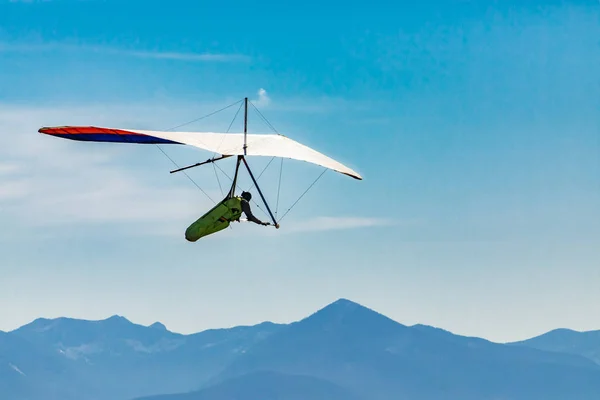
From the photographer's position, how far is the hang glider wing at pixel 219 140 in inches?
1898

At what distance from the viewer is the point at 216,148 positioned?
50094mm

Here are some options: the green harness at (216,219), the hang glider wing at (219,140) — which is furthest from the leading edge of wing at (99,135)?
the green harness at (216,219)

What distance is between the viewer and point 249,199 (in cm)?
5050

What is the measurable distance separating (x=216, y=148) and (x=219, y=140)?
4.40m

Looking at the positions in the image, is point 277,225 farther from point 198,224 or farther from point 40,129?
point 40,129

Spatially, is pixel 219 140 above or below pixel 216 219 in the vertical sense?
above

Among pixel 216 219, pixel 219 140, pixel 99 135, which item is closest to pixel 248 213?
pixel 216 219

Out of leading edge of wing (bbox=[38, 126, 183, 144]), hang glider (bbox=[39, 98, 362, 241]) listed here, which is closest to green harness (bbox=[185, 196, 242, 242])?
hang glider (bbox=[39, 98, 362, 241])

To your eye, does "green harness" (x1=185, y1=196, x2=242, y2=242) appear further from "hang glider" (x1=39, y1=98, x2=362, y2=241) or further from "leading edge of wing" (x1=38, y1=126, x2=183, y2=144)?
"leading edge of wing" (x1=38, y1=126, x2=183, y2=144)

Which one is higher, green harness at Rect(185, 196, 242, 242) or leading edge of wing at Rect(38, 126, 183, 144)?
leading edge of wing at Rect(38, 126, 183, 144)

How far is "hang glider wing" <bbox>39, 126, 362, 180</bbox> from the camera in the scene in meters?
48.2

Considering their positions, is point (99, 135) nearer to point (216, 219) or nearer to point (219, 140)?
point (216, 219)

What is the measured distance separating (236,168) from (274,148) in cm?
509

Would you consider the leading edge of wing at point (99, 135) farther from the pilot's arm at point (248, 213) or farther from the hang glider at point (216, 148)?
the pilot's arm at point (248, 213)
